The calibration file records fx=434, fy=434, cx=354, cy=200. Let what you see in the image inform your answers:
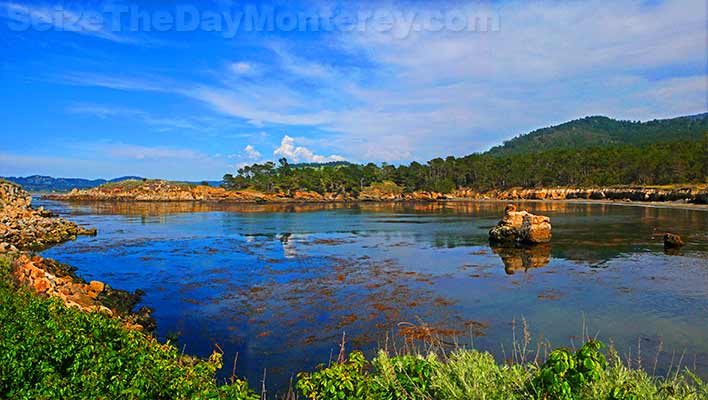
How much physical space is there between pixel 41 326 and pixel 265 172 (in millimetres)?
174197

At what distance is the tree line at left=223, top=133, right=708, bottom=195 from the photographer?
363ft

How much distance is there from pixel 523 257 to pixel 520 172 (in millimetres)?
124670

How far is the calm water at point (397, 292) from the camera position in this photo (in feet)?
47.0

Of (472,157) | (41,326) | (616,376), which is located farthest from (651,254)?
(472,157)

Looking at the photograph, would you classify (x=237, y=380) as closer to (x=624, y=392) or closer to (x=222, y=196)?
(x=624, y=392)

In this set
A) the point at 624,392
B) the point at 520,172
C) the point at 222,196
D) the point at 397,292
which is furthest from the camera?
the point at 222,196

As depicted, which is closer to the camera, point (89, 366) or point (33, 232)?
point (89, 366)

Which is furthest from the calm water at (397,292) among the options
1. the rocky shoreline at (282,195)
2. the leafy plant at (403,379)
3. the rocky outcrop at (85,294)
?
the rocky shoreline at (282,195)

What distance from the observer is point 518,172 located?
147 m

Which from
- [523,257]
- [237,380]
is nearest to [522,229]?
[523,257]

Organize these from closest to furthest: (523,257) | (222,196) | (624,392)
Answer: (624,392), (523,257), (222,196)

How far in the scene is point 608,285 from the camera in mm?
21875

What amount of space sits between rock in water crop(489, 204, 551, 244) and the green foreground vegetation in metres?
29.0

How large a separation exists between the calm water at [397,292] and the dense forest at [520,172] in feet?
282
